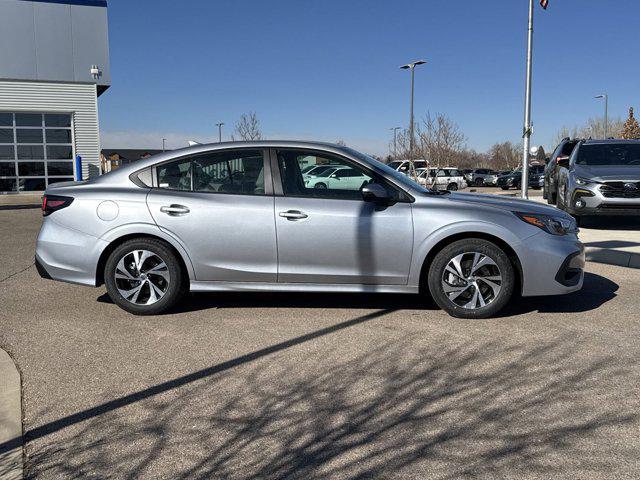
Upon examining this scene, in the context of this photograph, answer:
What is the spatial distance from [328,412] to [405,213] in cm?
239

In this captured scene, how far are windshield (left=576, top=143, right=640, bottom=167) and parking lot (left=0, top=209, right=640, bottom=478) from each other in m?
6.94

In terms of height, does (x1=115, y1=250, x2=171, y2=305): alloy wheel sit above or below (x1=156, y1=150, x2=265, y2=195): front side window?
below

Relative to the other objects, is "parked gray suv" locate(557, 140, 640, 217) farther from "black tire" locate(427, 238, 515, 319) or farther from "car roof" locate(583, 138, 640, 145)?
"black tire" locate(427, 238, 515, 319)

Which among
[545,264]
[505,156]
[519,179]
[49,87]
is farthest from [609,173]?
[505,156]

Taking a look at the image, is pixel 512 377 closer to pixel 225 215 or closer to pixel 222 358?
pixel 222 358

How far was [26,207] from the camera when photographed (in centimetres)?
2144

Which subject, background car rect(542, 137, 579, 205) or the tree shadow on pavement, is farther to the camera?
background car rect(542, 137, 579, 205)

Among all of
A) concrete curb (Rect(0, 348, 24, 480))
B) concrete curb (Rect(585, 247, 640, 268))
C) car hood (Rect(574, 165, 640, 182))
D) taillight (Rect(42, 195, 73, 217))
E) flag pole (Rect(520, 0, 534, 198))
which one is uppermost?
flag pole (Rect(520, 0, 534, 198))

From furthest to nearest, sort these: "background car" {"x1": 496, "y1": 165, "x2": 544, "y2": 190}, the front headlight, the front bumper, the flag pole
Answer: "background car" {"x1": 496, "y1": 165, "x2": 544, "y2": 190}
the flag pole
the front headlight
the front bumper

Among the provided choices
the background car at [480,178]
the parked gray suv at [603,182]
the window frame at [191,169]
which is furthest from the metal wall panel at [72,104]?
the background car at [480,178]

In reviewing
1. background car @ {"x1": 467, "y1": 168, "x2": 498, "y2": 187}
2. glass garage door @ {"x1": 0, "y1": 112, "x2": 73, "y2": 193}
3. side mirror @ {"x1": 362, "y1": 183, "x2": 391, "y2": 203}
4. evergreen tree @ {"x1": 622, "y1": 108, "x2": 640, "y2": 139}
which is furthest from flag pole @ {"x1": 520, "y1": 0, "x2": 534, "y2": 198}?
evergreen tree @ {"x1": 622, "y1": 108, "x2": 640, "y2": 139}

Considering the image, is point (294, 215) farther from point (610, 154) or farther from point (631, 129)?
point (631, 129)

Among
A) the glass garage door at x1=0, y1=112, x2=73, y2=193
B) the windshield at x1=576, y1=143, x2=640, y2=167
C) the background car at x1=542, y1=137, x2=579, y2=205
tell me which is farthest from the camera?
the glass garage door at x1=0, y1=112, x2=73, y2=193

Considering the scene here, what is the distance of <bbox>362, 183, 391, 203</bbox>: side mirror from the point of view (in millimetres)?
5355
